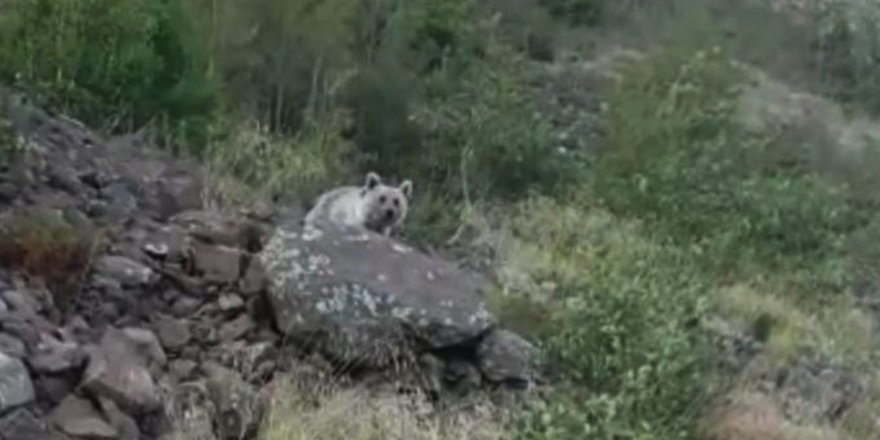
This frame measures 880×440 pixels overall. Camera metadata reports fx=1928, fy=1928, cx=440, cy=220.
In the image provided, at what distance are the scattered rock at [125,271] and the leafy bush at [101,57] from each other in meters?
3.71

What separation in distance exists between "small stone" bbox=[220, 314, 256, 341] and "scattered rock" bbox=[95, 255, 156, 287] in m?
0.60

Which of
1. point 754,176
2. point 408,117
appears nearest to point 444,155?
point 408,117

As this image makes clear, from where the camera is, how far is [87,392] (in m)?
10.8

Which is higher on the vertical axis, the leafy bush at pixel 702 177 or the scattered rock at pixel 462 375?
the scattered rock at pixel 462 375

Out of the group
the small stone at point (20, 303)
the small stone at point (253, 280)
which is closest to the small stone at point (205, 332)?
the small stone at point (253, 280)

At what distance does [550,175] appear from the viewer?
24469 mm

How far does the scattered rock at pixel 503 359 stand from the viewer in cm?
1327

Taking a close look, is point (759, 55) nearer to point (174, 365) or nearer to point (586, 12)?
point (586, 12)

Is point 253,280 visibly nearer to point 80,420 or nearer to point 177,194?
point 177,194

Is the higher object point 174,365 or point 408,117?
point 174,365

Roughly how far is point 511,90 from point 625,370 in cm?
1276

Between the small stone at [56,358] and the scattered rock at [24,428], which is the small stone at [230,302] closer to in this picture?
the small stone at [56,358]

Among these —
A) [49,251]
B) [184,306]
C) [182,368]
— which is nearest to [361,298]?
[184,306]

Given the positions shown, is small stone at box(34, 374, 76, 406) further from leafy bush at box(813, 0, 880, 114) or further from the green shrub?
leafy bush at box(813, 0, 880, 114)
